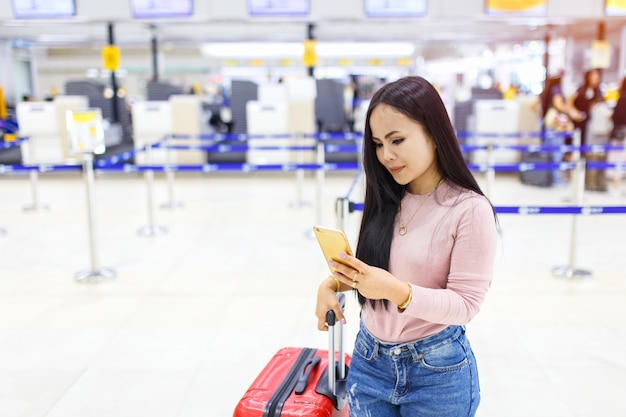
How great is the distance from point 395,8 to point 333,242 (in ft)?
29.2

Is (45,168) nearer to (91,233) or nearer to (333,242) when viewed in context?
(91,233)

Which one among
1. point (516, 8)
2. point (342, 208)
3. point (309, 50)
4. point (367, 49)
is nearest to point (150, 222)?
point (342, 208)

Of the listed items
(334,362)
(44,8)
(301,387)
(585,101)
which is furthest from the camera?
(44,8)

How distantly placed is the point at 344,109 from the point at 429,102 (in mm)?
10150

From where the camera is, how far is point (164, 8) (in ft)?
31.5

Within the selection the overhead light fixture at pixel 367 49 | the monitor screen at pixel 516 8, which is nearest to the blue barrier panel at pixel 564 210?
the monitor screen at pixel 516 8

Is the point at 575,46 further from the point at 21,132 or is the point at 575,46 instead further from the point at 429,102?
the point at 429,102

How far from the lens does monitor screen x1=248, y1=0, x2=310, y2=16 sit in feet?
31.2

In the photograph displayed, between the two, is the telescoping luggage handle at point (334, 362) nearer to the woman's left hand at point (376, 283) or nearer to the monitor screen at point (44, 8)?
the woman's left hand at point (376, 283)

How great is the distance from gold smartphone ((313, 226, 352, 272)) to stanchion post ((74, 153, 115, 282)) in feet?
12.3

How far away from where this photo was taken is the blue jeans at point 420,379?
1539 mm

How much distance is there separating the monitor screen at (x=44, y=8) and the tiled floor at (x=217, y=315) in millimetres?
4069

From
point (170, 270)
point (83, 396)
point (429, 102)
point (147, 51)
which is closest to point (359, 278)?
point (429, 102)

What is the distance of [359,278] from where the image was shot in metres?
1.39
